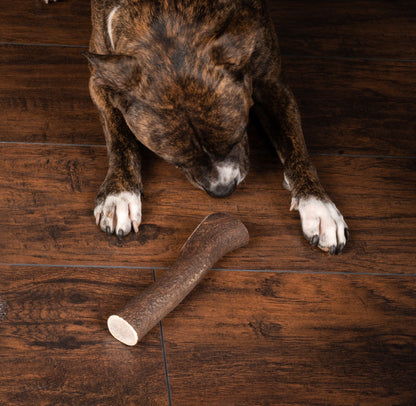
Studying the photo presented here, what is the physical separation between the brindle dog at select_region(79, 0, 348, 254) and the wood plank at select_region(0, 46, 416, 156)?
1.14 feet

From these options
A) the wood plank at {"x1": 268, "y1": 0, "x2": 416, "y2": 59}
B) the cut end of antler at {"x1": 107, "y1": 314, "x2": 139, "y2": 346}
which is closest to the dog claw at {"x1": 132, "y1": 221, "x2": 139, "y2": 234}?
the cut end of antler at {"x1": 107, "y1": 314, "x2": 139, "y2": 346}

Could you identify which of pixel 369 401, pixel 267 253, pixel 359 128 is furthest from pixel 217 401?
pixel 359 128

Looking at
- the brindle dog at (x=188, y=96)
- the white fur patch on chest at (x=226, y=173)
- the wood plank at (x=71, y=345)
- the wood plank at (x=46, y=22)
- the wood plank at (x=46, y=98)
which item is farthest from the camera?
the wood plank at (x=46, y=22)

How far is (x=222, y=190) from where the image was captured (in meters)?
2.02

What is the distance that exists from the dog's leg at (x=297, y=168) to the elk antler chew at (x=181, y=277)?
0.88 feet

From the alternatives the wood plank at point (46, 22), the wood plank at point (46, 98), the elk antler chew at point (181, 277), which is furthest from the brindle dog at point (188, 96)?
the wood plank at point (46, 22)

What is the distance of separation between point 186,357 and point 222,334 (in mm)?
141

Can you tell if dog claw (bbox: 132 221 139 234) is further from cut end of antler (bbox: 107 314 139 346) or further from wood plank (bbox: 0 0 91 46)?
wood plank (bbox: 0 0 91 46)

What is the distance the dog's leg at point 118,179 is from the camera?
2010mm

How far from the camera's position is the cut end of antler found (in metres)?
1.62

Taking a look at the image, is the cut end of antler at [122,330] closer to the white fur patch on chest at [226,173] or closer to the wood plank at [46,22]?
the white fur patch on chest at [226,173]

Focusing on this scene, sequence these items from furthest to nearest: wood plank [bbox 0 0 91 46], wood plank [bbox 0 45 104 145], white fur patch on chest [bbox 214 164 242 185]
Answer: wood plank [bbox 0 0 91 46], wood plank [bbox 0 45 104 145], white fur patch on chest [bbox 214 164 242 185]

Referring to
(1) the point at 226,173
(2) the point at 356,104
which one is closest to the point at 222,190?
(1) the point at 226,173

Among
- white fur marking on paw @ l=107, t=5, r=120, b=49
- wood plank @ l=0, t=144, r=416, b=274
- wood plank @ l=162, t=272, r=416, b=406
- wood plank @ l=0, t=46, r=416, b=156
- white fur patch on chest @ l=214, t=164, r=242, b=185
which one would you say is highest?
white fur marking on paw @ l=107, t=5, r=120, b=49
